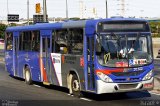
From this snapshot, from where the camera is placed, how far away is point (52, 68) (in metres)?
17.2

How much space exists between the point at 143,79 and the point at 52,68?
173 inches

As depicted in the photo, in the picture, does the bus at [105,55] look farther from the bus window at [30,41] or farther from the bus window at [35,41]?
the bus window at [30,41]

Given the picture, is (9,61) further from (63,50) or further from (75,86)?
(75,86)

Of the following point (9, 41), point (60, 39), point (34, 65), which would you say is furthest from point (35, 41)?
point (9, 41)

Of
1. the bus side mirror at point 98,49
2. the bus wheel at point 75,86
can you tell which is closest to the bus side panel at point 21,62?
the bus wheel at point 75,86

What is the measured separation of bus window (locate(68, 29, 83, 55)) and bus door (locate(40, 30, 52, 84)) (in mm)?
1951

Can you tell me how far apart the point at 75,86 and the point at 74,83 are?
0.34 feet

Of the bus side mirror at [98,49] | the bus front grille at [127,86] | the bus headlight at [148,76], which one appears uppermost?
the bus side mirror at [98,49]

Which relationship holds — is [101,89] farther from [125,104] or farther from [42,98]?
[42,98]

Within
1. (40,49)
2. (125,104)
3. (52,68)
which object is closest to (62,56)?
(52,68)

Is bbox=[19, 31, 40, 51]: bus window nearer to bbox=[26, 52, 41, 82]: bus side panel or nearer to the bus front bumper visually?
bbox=[26, 52, 41, 82]: bus side panel

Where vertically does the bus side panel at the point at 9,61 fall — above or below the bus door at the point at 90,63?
below

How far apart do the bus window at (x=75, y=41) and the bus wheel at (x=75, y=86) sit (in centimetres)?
86

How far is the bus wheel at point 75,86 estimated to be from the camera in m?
15.0
